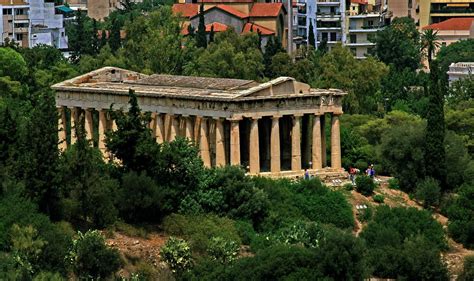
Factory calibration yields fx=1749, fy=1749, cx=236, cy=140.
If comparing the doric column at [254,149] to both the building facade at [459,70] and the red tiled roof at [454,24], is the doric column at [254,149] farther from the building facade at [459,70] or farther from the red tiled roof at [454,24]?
the red tiled roof at [454,24]

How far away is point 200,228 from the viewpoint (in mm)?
76938

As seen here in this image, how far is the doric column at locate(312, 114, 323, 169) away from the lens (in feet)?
288

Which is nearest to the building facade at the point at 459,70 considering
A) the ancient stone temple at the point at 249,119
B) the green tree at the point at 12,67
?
the green tree at the point at 12,67

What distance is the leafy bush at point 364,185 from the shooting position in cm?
8562

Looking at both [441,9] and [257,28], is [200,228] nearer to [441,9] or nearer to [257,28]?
[257,28]

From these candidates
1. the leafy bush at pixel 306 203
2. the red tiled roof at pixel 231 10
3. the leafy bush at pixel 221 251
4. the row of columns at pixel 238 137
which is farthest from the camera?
the red tiled roof at pixel 231 10

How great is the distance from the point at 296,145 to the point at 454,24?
8517 centimetres

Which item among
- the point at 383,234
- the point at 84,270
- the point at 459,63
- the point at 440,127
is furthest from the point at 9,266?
the point at 459,63

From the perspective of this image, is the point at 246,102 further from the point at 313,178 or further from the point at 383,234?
the point at 383,234

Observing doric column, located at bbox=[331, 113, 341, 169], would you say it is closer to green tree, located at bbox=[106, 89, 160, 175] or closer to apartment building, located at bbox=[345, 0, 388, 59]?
green tree, located at bbox=[106, 89, 160, 175]

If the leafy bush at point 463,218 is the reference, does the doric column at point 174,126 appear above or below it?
above

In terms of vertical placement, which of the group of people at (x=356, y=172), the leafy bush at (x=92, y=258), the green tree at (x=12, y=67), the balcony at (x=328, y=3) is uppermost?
the balcony at (x=328, y=3)

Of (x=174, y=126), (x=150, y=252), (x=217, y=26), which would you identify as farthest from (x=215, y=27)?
(x=150, y=252)

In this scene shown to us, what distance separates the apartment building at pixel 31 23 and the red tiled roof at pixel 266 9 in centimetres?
1679
